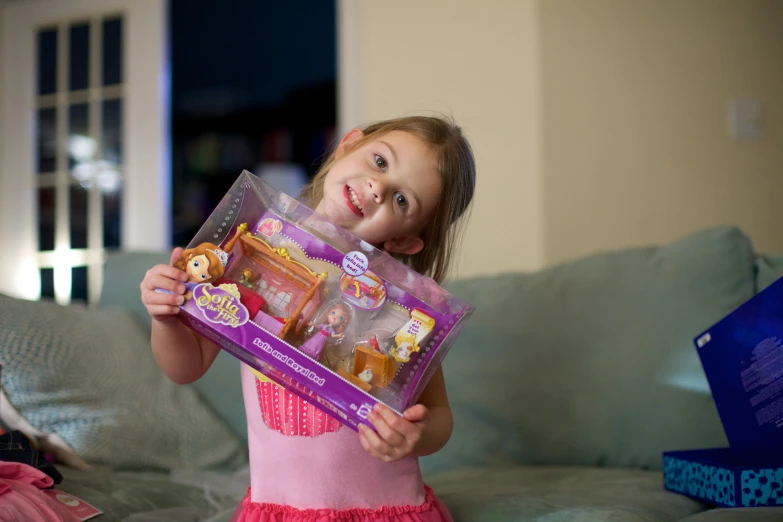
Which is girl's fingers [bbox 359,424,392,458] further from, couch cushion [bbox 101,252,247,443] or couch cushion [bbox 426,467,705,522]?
couch cushion [bbox 101,252,247,443]

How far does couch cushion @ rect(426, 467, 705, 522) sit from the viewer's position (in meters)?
1.01

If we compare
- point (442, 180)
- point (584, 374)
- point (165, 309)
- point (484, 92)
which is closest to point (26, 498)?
point (165, 309)

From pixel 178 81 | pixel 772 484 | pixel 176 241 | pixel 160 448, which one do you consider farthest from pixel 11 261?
pixel 772 484

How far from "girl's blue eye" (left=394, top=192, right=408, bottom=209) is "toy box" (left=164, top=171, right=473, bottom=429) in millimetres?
119

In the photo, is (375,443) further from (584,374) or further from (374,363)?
(584,374)

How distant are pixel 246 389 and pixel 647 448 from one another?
776mm

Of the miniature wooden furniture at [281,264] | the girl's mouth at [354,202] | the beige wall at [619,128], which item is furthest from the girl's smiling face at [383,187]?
the beige wall at [619,128]

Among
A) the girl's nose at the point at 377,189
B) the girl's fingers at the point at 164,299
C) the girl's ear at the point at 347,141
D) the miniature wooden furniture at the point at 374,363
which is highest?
the girl's ear at the point at 347,141

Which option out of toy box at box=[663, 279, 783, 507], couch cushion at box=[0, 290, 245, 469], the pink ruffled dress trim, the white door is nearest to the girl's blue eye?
the pink ruffled dress trim

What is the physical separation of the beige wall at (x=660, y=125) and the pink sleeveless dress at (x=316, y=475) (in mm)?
1529

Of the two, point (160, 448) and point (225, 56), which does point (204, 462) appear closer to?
point (160, 448)

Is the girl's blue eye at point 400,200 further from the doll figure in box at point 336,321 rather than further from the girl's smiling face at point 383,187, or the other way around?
the doll figure in box at point 336,321

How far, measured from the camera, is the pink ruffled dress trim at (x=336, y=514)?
36.0 inches

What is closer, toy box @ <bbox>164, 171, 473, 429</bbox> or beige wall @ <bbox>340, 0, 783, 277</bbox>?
toy box @ <bbox>164, 171, 473, 429</bbox>
